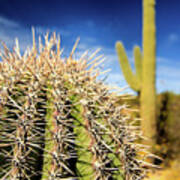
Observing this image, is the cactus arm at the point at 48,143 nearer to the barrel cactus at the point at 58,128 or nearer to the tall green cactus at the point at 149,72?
the barrel cactus at the point at 58,128

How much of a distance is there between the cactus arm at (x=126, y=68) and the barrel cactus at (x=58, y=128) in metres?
6.96

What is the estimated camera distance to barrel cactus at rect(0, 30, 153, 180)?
1384 millimetres

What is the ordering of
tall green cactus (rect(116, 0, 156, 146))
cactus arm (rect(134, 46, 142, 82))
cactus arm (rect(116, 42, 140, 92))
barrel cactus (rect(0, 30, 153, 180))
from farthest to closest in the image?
cactus arm (rect(134, 46, 142, 82)), cactus arm (rect(116, 42, 140, 92)), tall green cactus (rect(116, 0, 156, 146)), barrel cactus (rect(0, 30, 153, 180))

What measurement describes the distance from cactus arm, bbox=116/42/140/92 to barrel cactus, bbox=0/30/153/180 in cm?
696

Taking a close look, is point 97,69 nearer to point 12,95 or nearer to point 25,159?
point 12,95

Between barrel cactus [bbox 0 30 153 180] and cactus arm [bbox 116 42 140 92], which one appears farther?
cactus arm [bbox 116 42 140 92]

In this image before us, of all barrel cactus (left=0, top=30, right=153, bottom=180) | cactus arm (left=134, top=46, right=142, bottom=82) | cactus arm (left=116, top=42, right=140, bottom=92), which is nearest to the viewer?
barrel cactus (left=0, top=30, right=153, bottom=180)

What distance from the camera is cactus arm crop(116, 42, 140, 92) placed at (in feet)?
27.9

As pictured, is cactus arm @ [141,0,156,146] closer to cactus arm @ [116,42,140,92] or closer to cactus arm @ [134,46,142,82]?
cactus arm @ [116,42,140,92]

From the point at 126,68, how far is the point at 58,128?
7322mm

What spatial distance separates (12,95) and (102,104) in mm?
585

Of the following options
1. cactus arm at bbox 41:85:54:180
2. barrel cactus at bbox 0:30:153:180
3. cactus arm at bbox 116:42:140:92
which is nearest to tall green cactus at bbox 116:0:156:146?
cactus arm at bbox 116:42:140:92

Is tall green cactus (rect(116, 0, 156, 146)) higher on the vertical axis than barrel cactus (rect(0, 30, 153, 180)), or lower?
higher

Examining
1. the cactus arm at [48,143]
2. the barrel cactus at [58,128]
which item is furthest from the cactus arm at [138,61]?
the cactus arm at [48,143]
